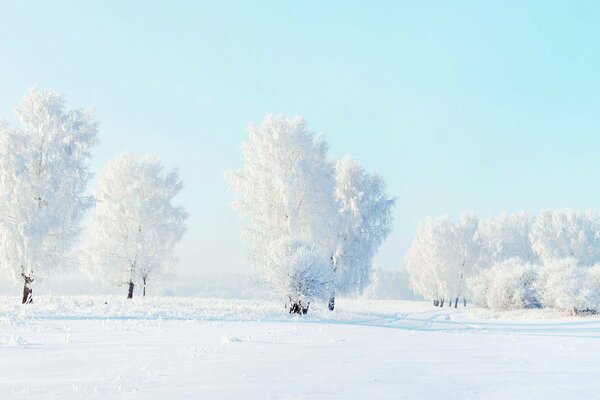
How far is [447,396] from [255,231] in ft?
89.9

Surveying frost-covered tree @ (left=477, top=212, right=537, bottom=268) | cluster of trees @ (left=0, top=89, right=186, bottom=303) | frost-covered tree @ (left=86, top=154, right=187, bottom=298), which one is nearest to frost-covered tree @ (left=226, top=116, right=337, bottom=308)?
frost-covered tree @ (left=86, top=154, right=187, bottom=298)

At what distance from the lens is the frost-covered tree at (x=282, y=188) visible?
1297 inches

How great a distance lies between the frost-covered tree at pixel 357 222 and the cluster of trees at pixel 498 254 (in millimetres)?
16813

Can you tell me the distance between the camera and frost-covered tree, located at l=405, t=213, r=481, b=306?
66.7 m

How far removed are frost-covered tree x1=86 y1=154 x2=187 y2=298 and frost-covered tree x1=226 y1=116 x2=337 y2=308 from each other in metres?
5.40

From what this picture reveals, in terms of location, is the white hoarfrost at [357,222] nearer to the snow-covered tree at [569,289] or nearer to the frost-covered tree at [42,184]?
the snow-covered tree at [569,289]

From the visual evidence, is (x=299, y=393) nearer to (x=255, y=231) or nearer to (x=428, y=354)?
(x=428, y=354)

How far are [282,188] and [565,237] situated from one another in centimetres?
5706

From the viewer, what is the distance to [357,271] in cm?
3678

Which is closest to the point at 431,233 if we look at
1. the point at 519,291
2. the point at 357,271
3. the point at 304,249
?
the point at 519,291

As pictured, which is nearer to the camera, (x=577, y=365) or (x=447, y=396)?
(x=447, y=396)

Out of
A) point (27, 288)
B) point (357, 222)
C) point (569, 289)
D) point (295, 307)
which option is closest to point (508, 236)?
point (569, 289)

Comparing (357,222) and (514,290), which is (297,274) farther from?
(514,290)

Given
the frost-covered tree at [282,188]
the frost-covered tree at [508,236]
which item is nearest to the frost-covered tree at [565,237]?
the frost-covered tree at [508,236]
